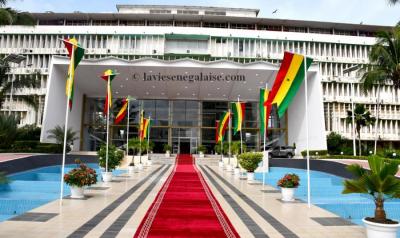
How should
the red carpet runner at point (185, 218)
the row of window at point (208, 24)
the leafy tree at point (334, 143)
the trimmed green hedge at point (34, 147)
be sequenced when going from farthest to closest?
the row of window at point (208, 24) < the leafy tree at point (334, 143) < the trimmed green hedge at point (34, 147) < the red carpet runner at point (185, 218)

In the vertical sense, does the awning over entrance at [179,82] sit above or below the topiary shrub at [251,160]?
above

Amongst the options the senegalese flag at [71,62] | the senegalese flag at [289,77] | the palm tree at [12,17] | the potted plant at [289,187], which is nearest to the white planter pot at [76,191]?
the senegalese flag at [71,62]

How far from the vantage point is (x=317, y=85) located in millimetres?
35562

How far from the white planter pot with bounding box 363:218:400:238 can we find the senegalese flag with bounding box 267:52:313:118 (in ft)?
18.9

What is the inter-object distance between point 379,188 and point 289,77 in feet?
19.1

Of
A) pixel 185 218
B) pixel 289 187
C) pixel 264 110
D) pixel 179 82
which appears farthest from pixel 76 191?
pixel 179 82

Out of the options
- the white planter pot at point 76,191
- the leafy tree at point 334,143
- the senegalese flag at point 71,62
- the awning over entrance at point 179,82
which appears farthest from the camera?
the leafy tree at point 334,143

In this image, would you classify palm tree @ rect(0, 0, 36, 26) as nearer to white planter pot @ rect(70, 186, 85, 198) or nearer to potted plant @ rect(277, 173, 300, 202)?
white planter pot @ rect(70, 186, 85, 198)

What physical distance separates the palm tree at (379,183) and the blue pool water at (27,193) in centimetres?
697

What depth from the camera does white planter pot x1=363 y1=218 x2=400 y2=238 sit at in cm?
569

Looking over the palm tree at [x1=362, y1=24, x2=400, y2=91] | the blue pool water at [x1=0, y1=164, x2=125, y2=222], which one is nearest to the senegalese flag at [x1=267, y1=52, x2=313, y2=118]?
the blue pool water at [x1=0, y1=164, x2=125, y2=222]

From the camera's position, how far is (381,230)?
579 cm

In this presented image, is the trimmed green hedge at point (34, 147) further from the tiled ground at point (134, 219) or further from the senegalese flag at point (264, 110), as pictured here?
the senegalese flag at point (264, 110)

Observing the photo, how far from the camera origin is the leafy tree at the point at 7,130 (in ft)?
101
